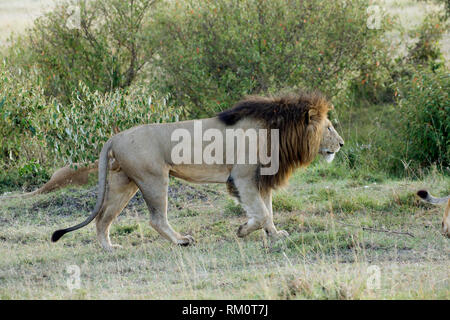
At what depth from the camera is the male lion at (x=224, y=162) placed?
607 centimetres

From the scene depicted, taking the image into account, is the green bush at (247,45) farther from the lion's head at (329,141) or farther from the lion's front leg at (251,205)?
the lion's front leg at (251,205)

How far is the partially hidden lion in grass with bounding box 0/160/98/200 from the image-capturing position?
9094 millimetres

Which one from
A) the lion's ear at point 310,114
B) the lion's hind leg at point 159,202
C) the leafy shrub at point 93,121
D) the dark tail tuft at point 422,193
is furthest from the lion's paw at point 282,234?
the leafy shrub at point 93,121

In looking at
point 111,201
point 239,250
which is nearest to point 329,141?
point 239,250

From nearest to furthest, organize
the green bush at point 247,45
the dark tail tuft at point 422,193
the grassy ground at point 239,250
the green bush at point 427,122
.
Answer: the grassy ground at point 239,250 → the dark tail tuft at point 422,193 → the green bush at point 427,122 → the green bush at point 247,45

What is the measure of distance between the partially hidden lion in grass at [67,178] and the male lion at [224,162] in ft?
9.76

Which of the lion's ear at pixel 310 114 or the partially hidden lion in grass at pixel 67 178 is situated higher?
the lion's ear at pixel 310 114

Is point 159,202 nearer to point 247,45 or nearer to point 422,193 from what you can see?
point 422,193

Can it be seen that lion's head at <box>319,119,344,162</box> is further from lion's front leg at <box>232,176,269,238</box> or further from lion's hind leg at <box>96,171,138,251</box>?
lion's hind leg at <box>96,171,138,251</box>

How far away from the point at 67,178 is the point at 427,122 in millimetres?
5103

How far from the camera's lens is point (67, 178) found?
30.2 ft

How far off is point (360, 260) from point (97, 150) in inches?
184

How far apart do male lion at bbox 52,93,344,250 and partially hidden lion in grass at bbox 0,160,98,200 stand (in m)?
2.98

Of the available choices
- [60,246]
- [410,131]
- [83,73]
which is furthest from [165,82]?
[60,246]
